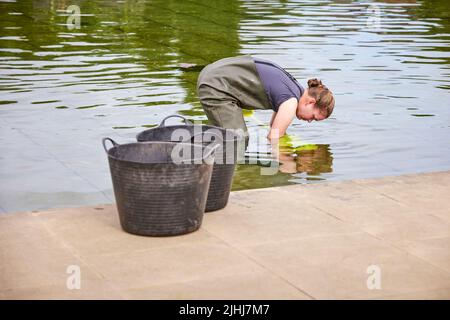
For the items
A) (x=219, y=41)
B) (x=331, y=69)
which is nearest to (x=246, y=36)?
(x=219, y=41)

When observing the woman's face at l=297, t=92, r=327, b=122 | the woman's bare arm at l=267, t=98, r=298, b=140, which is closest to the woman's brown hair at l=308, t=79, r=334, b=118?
the woman's face at l=297, t=92, r=327, b=122

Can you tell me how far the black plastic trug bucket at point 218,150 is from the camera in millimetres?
6004

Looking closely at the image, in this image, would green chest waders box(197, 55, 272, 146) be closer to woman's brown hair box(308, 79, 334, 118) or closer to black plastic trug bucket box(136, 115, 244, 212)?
woman's brown hair box(308, 79, 334, 118)

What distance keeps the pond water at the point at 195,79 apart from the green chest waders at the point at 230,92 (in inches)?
15.4

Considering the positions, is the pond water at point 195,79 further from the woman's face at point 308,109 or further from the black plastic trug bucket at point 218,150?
the black plastic trug bucket at point 218,150

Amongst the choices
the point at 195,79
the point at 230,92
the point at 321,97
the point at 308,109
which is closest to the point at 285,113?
the point at 308,109

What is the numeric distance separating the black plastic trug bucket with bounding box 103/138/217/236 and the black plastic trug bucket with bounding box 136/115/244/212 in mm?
329

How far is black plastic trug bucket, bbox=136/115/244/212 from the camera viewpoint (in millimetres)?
6004

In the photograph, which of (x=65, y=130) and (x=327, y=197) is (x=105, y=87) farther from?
(x=327, y=197)

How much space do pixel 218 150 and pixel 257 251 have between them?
0.82 meters

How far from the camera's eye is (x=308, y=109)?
760cm

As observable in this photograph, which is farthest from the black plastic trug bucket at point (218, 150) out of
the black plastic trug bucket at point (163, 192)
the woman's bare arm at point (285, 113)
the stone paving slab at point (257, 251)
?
the woman's bare arm at point (285, 113)

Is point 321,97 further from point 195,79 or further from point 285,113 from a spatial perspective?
point 195,79

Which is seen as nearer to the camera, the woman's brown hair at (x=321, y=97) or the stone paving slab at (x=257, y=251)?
the stone paving slab at (x=257, y=251)
